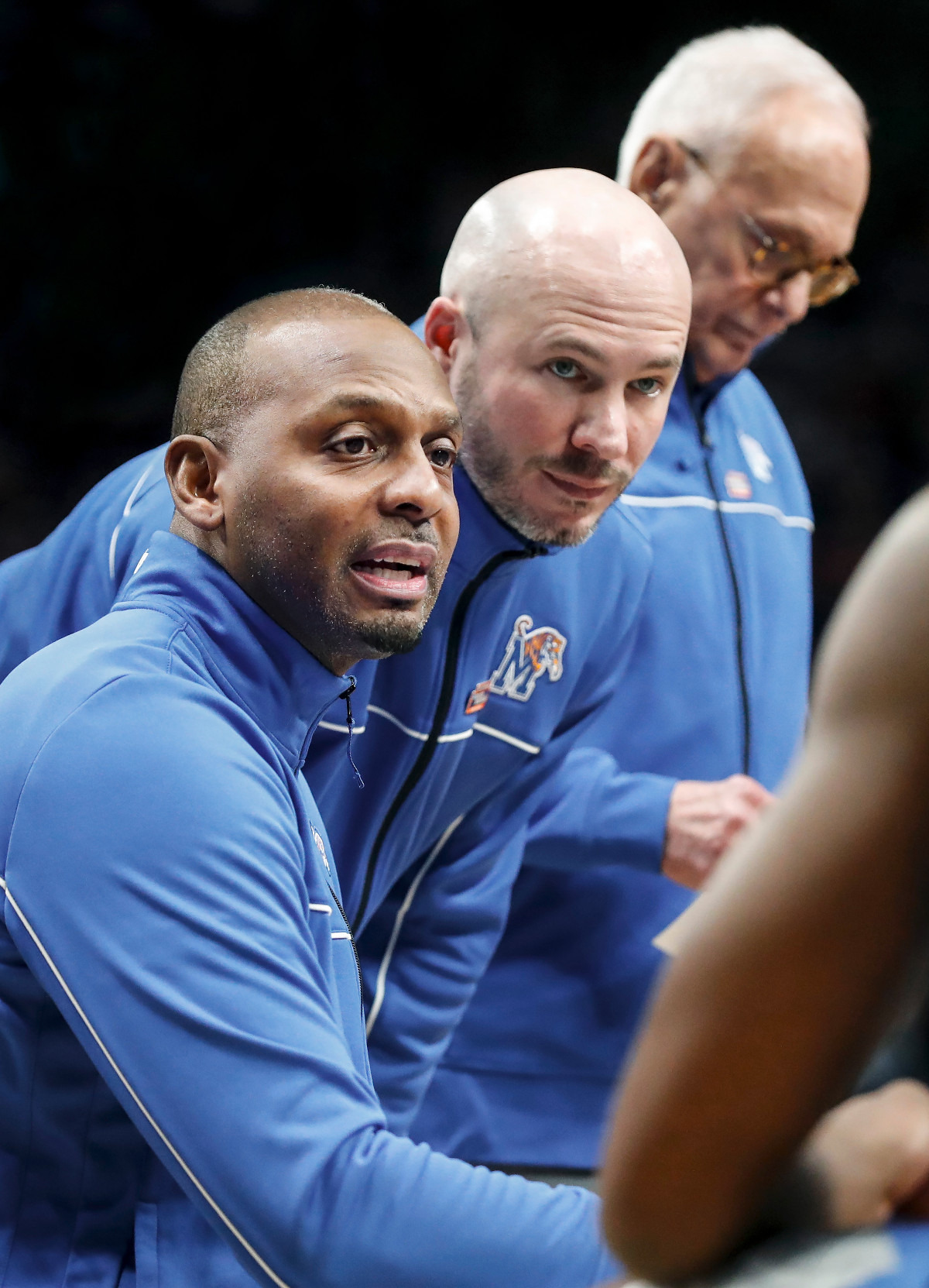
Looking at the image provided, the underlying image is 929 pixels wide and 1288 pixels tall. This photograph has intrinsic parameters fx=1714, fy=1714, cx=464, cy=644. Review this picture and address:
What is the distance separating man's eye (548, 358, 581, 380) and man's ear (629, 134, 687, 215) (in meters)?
0.57

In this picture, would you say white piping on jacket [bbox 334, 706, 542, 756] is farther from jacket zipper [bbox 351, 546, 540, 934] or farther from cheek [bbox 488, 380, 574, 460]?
cheek [bbox 488, 380, 574, 460]

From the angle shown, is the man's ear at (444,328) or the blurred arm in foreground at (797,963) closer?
the blurred arm in foreground at (797,963)

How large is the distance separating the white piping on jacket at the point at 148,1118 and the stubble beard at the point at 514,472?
70 cm

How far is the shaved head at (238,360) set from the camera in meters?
1.34

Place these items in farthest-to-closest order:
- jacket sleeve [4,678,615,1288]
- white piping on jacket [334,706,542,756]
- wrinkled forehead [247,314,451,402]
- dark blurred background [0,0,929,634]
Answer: dark blurred background [0,0,929,634]
white piping on jacket [334,706,542,756]
wrinkled forehead [247,314,451,402]
jacket sleeve [4,678,615,1288]

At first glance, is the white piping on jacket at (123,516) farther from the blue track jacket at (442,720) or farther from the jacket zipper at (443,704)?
the jacket zipper at (443,704)

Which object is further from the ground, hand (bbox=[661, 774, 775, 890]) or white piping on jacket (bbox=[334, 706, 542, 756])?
white piping on jacket (bbox=[334, 706, 542, 756])

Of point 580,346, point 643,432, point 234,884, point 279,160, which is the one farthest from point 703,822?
point 279,160

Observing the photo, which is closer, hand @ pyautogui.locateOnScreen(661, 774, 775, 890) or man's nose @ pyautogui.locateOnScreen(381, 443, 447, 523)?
man's nose @ pyautogui.locateOnScreen(381, 443, 447, 523)

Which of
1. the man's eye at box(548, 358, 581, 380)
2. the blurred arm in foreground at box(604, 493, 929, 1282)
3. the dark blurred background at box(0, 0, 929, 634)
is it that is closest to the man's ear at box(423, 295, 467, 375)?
the man's eye at box(548, 358, 581, 380)

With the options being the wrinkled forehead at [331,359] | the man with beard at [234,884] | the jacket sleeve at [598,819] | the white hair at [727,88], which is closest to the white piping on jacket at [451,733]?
the jacket sleeve at [598,819]

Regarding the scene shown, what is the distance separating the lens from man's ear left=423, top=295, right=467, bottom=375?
5.46 ft

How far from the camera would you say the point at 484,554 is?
1.63 m

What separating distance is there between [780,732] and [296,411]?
1021 millimetres
